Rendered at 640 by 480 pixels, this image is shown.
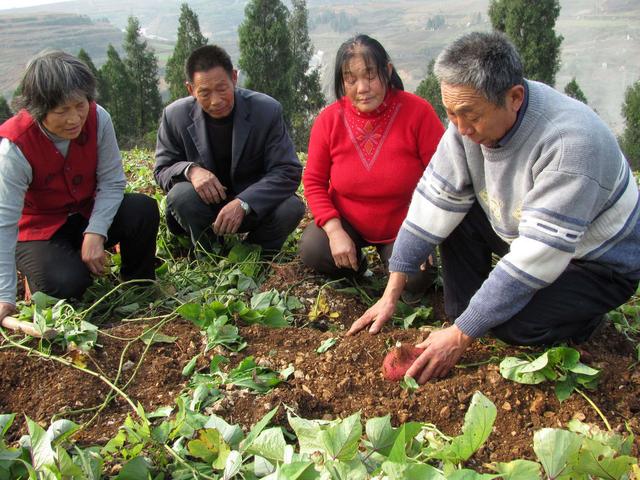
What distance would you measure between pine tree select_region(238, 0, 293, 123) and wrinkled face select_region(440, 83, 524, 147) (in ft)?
62.3

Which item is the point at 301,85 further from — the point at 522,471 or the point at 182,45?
the point at 522,471

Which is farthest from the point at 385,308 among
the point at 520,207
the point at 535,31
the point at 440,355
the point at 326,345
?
the point at 535,31

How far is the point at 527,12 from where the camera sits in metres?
17.2

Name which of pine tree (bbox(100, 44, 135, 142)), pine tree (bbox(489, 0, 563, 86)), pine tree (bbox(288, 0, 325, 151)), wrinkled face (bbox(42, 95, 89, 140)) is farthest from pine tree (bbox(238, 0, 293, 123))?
wrinkled face (bbox(42, 95, 89, 140))

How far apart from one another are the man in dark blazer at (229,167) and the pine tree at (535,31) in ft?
52.6

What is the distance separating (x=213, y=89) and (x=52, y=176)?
2.62 feet

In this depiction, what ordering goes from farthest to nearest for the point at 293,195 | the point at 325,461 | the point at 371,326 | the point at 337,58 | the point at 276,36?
1. the point at 276,36
2. the point at 293,195
3. the point at 337,58
4. the point at 371,326
5. the point at 325,461

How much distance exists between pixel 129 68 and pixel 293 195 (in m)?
21.7

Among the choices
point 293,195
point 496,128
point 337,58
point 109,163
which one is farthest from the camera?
point 293,195

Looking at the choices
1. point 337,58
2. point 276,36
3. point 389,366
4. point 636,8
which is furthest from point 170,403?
point 636,8

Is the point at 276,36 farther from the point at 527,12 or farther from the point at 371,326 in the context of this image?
the point at 371,326

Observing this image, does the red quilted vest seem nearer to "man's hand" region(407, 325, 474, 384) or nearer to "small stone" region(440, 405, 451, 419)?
"man's hand" region(407, 325, 474, 384)

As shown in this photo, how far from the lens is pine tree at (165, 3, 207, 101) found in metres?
20.3

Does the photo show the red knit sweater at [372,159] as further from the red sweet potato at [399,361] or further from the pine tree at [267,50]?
the pine tree at [267,50]
